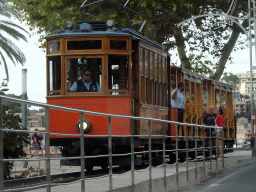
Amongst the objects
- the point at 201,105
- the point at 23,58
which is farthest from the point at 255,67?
the point at 23,58

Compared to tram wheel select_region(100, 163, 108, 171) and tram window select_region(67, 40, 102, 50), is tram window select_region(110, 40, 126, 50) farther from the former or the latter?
tram wheel select_region(100, 163, 108, 171)

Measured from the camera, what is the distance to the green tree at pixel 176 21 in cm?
2683

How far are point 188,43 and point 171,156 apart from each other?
65.8ft

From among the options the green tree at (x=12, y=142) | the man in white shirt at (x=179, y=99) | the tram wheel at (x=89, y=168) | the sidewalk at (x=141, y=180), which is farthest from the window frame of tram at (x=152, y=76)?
the green tree at (x=12, y=142)

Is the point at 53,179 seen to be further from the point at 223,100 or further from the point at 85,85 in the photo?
the point at 223,100

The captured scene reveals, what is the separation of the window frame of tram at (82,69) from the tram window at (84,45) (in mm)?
212

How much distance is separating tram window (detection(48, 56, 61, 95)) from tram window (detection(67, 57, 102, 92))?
0.76ft

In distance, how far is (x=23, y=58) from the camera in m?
28.7

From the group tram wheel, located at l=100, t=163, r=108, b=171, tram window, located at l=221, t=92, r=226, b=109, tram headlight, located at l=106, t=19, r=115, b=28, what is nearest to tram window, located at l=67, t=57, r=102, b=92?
tram headlight, located at l=106, t=19, r=115, b=28

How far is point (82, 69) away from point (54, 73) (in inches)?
27.1

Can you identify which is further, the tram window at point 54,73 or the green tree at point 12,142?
the tram window at point 54,73

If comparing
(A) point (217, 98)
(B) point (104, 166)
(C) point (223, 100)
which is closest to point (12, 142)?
(B) point (104, 166)

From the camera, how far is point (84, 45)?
1539cm

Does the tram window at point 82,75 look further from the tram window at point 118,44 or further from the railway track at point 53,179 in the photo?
the railway track at point 53,179
